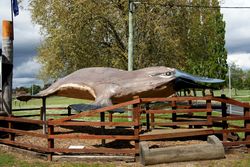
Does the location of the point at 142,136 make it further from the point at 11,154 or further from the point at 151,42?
the point at 151,42

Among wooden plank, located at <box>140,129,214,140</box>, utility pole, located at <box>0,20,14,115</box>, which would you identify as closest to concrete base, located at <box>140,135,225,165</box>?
wooden plank, located at <box>140,129,214,140</box>

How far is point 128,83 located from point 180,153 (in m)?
3.25

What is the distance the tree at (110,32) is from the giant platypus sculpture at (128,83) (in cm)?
1131

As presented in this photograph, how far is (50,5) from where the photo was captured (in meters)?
25.5

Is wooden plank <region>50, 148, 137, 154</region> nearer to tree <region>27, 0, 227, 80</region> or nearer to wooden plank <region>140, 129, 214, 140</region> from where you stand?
wooden plank <region>140, 129, 214, 140</region>

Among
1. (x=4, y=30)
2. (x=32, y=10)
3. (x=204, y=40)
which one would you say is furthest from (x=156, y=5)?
(x=4, y=30)

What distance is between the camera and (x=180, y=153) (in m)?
9.14

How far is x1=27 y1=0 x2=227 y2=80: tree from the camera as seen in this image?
23.9 metres

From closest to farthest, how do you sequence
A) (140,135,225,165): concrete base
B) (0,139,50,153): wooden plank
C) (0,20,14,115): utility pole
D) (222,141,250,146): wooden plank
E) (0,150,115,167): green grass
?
(140,135,225,165): concrete base
(0,150,115,167): green grass
(0,139,50,153): wooden plank
(222,141,250,146): wooden plank
(0,20,14,115): utility pole

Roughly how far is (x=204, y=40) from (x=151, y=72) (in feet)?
61.0

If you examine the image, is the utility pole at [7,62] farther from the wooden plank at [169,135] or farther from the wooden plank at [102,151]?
the wooden plank at [169,135]

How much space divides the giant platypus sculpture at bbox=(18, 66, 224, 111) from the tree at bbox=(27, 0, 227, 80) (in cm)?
1131

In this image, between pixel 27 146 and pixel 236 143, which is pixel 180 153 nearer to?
pixel 236 143

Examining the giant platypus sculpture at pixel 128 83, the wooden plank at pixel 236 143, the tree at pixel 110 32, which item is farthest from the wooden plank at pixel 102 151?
the tree at pixel 110 32
